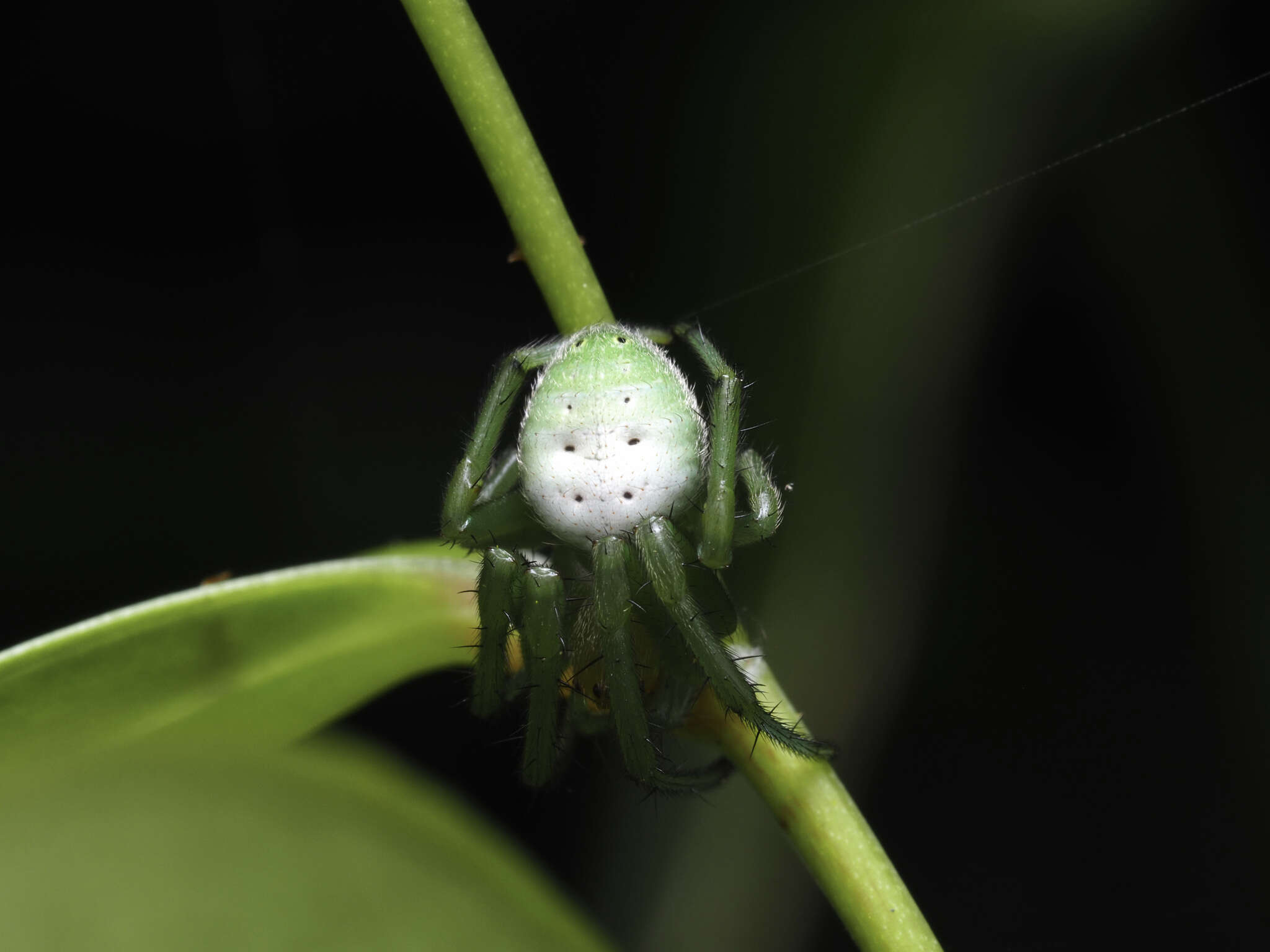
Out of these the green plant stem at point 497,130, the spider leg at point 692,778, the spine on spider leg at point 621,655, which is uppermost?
the green plant stem at point 497,130

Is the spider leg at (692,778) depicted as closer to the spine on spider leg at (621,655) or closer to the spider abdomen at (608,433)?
the spine on spider leg at (621,655)

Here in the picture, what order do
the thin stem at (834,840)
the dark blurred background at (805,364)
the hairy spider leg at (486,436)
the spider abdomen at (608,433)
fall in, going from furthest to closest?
the dark blurred background at (805,364) → the hairy spider leg at (486,436) → the spider abdomen at (608,433) → the thin stem at (834,840)

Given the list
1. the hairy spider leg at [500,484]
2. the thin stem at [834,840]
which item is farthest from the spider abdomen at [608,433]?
the thin stem at [834,840]

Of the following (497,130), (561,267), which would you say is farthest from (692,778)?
(497,130)

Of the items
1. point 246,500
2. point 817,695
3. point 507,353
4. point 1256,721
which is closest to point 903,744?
point 817,695

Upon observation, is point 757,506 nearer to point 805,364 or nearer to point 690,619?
point 690,619

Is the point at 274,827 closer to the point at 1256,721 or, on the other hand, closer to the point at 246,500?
the point at 246,500
